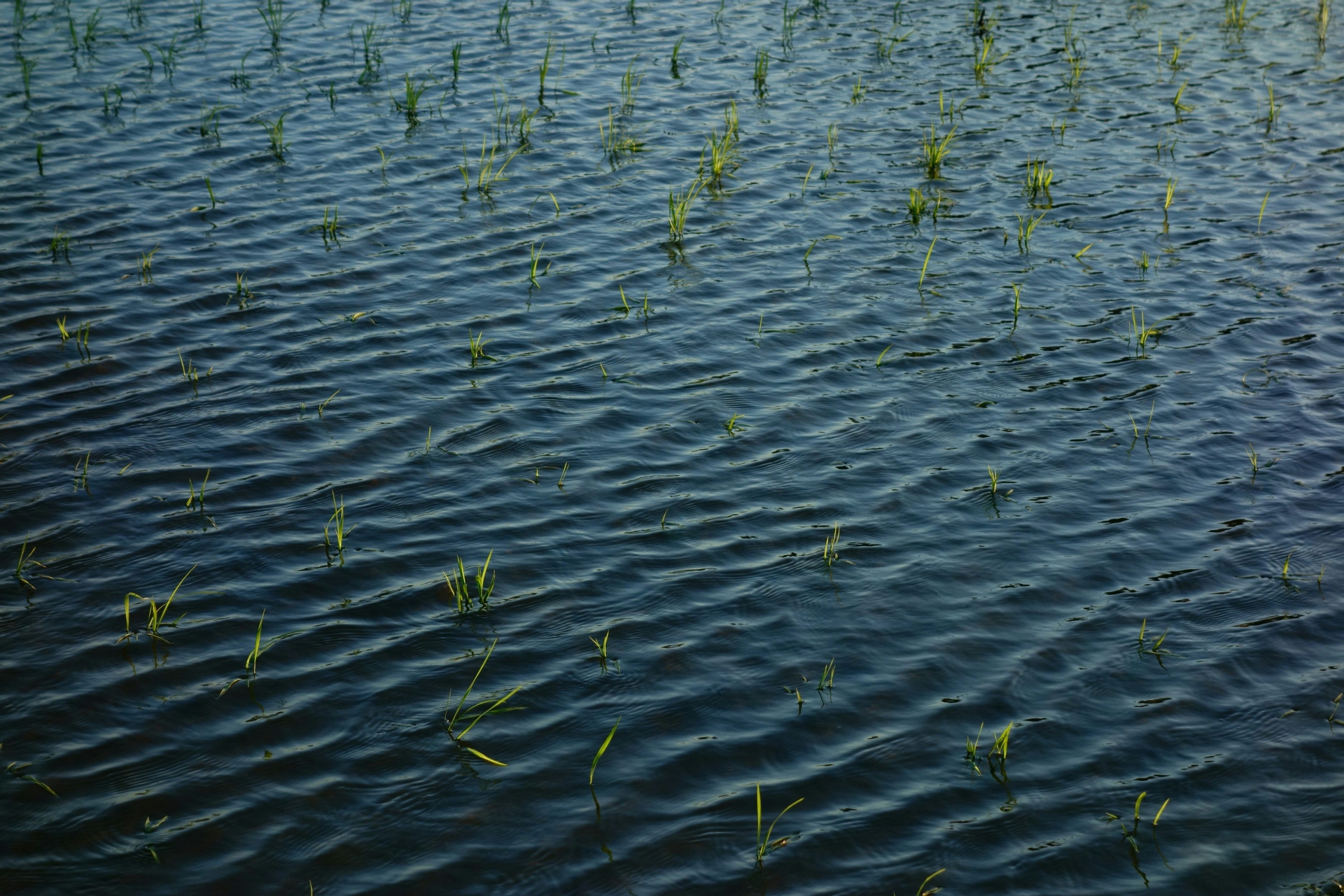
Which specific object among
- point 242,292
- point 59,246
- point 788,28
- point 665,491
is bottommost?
point 665,491

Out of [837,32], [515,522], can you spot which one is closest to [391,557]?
[515,522]

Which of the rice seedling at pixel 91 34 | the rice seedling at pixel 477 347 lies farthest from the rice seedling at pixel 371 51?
the rice seedling at pixel 477 347

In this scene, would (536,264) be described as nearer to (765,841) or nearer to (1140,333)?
(1140,333)

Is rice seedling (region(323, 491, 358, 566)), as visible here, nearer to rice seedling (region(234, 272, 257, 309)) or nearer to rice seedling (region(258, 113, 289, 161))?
rice seedling (region(234, 272, 257, 309))

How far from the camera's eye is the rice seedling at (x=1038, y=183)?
394 inches

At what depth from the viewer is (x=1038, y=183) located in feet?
33.0

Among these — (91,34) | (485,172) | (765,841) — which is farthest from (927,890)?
(91,34)

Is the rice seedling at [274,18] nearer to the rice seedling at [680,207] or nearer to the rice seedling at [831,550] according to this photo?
the rice seedling at [680,207]

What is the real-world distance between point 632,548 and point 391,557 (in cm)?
123

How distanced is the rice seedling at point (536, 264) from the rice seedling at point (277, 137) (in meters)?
2.83

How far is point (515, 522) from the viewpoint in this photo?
6.25m

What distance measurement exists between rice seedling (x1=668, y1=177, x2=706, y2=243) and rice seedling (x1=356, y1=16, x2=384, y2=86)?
4.13 metres

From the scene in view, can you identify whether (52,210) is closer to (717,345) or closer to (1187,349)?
(717,345)

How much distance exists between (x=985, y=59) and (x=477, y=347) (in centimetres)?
807
